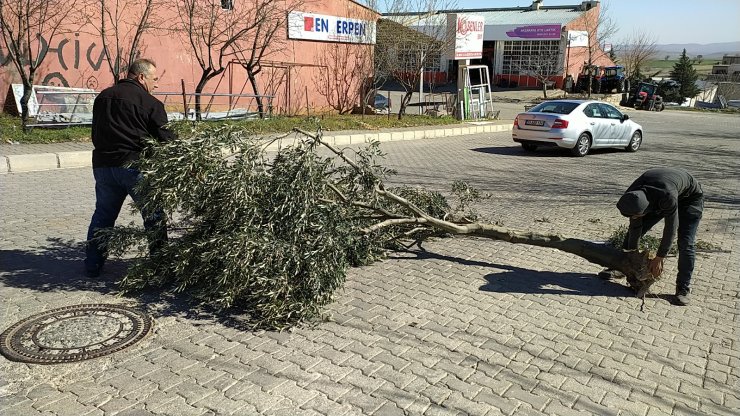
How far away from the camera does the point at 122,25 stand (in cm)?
1617

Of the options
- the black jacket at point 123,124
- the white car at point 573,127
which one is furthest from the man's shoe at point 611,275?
the white car at point 573,127

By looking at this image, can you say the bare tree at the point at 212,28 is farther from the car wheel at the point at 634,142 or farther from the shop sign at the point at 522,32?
the shop sign at the point at 522,32

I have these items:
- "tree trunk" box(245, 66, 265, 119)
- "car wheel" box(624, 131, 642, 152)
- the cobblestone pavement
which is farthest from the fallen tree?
"tree trunk" box(245, 66, 265, 119)

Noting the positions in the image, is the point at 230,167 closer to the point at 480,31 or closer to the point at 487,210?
the point at 487,210

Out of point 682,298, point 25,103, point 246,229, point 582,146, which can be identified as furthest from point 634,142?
point 25,103

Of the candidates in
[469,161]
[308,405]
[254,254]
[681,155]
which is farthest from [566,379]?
[681,155]

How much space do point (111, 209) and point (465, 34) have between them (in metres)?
20.5

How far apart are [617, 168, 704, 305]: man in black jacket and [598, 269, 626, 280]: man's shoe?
38 cm

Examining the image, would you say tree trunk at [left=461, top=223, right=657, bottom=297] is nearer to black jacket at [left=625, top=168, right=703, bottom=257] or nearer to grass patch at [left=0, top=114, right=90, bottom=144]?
black jacket at [left=625, top=168, right=703, bottom=257]

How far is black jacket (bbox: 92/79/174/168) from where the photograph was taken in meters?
4.83

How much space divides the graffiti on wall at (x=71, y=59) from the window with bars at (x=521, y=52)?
35.3 m

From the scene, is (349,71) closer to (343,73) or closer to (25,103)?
(343,73)

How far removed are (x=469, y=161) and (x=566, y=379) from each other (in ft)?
34.1

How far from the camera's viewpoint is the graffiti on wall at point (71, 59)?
1517 cm
